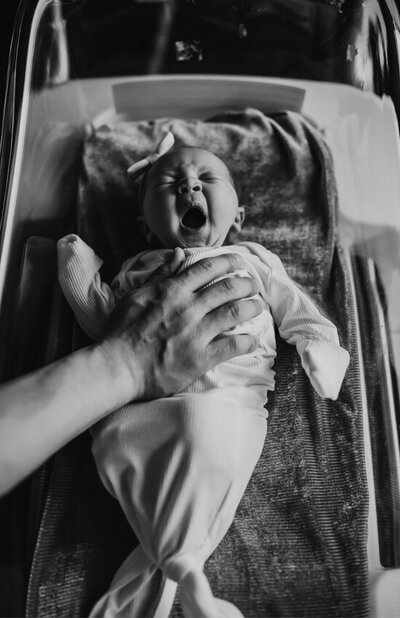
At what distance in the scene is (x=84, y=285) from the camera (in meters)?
1.09

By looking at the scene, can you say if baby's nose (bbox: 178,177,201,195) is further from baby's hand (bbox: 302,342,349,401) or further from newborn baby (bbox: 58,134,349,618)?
baby's hand (bbox: 302,342,349,401)

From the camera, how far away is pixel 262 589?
2.93 ft

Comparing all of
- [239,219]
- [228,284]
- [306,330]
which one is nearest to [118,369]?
[228,284]

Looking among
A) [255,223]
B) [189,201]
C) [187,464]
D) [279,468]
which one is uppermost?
[189,201]

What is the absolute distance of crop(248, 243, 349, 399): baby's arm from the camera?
0.98 meters

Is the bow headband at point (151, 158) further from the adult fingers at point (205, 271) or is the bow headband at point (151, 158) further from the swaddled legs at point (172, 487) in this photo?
the swaddled legs at point (172, 487)

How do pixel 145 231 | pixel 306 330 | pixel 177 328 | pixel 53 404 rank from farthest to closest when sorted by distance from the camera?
pixel 145 231
pixel 306 330
pixel 177 328
pixel 53 404

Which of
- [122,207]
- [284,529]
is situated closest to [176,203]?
[122,207]

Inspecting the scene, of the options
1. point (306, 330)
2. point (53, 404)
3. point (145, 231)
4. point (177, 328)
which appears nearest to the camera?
point (53, 404)

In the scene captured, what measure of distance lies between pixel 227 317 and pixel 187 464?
0.23 meters

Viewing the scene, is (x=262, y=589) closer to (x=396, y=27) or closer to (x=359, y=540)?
(x=359, y=540)

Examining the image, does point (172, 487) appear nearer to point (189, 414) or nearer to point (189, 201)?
point (189, 414)

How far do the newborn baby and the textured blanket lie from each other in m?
0.05

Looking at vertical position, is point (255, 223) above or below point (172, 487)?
above
